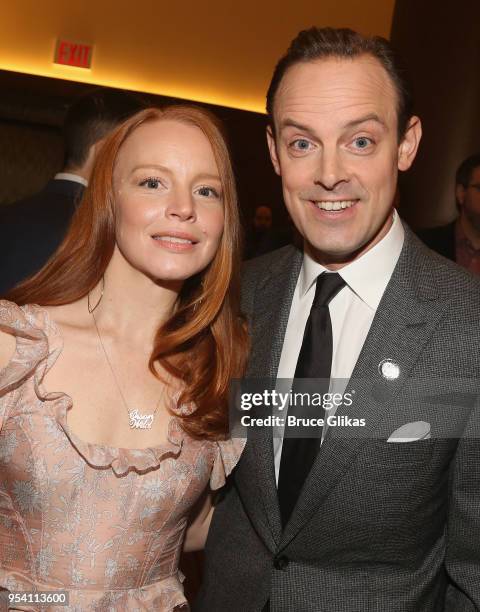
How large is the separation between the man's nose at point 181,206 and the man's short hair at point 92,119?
1.14 meters

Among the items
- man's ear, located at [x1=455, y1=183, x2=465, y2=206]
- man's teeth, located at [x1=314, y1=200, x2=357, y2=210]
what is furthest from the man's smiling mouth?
man's ear, located at [x1=455, y1=183, x2=465, y2=206]

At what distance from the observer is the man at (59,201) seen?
2645 mm

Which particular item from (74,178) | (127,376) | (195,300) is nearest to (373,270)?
(195,300)

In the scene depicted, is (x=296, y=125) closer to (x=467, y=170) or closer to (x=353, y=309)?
(x=353, y=309)

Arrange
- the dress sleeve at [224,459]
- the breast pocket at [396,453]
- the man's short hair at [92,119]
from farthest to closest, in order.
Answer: the man's short hair at [92,119]
the dress sleeve at [224,459]
the breast pocket at [396,453]

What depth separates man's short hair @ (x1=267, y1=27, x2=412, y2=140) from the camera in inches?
71.1

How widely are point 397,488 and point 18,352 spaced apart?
34.7 inches

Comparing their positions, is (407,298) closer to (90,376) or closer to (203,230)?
(203,230)

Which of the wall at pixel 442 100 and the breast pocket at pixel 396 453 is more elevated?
the wall at pixel 442 100

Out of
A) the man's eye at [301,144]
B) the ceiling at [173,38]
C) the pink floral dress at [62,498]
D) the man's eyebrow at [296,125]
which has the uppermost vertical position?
the ceiling at [173,38]

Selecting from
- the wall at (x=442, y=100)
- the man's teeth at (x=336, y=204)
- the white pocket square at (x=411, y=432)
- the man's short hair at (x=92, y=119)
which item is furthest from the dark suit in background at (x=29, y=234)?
the wall at (x=442, y=100)

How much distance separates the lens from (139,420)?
5.94ft

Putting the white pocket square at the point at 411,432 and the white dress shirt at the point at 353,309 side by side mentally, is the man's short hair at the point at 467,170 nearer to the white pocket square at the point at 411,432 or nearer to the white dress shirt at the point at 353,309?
the white dress shirt at the point at 353,309

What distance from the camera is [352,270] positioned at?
1.79m
